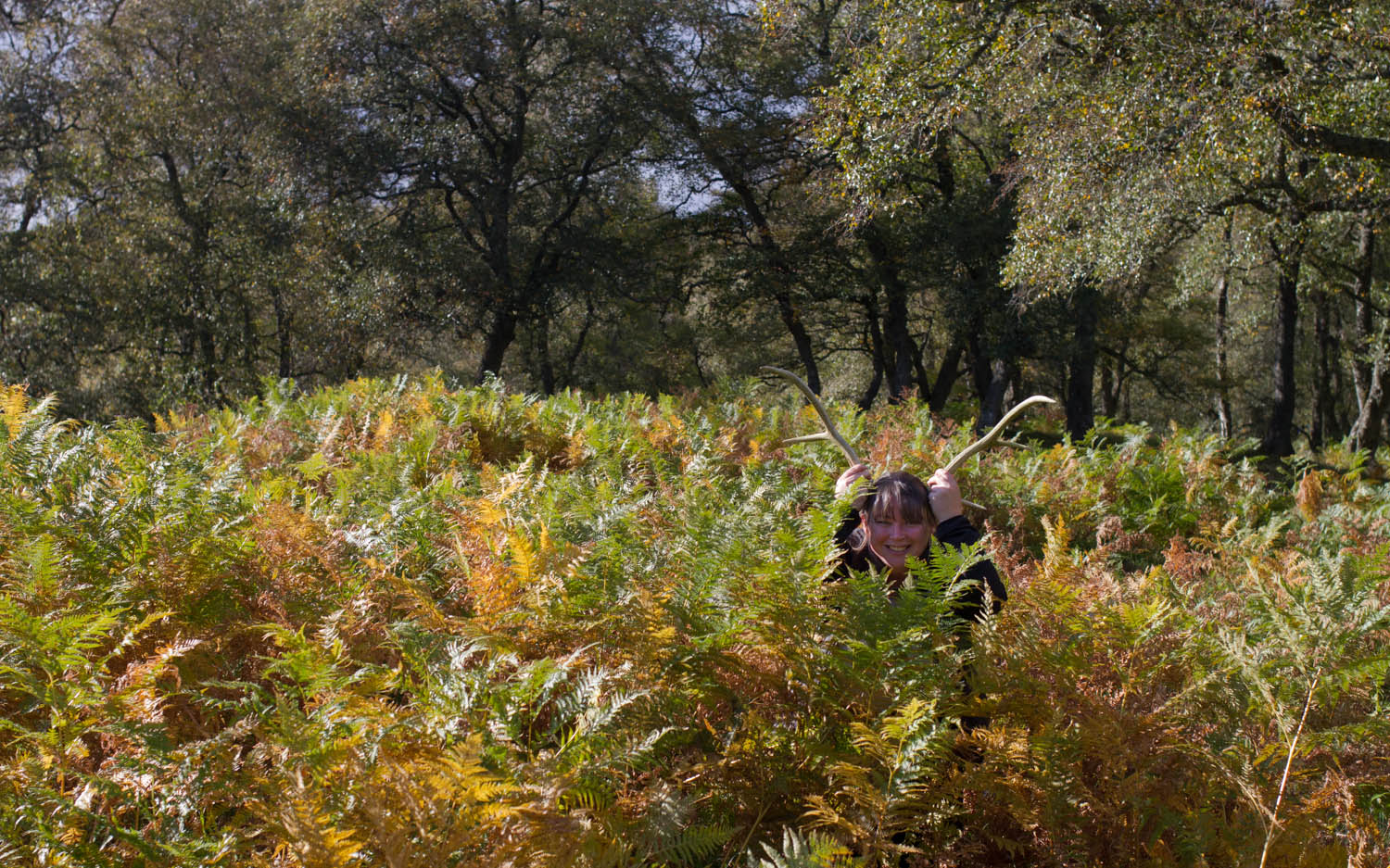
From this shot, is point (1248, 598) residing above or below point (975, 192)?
below

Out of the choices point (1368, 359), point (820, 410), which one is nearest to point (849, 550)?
point (820, 410)

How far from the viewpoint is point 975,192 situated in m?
21.9

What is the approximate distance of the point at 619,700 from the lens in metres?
2.07

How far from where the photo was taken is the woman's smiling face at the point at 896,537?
3602 millimetres

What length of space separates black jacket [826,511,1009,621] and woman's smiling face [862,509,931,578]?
4 cm

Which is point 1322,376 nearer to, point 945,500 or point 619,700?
point 945,500

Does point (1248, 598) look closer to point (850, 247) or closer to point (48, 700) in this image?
point (48, 700)

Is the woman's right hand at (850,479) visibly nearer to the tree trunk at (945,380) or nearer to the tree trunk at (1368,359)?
the tree trunk at (1368,359)

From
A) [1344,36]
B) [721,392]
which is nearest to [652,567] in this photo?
[721,392]

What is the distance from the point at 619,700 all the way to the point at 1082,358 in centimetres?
2175

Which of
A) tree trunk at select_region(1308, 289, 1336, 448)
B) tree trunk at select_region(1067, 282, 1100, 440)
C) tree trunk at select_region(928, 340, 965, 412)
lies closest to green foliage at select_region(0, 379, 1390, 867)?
tree trunk at select_region(1067, 282, 1100, 440)

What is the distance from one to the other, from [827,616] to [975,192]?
68.8 ft

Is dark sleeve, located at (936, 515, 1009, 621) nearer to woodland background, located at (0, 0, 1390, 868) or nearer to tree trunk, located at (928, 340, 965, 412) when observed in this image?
woodland background, located at (0, 0, 1390, 868)

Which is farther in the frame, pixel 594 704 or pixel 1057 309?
pixel 1057 309
